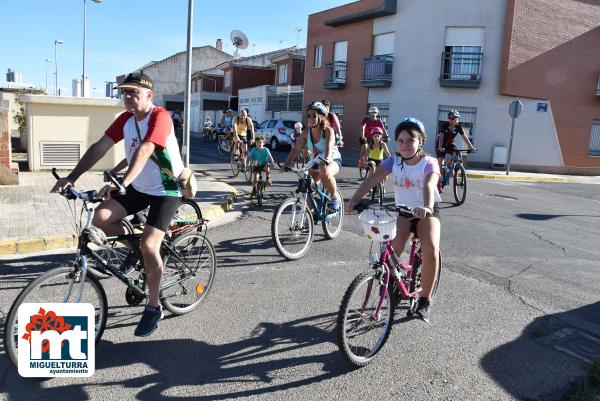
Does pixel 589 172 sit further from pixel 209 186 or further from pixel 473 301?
pixel 473 301

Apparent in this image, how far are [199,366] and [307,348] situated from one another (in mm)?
834

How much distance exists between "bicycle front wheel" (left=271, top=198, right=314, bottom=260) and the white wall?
1800cm

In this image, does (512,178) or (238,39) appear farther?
(238,39)

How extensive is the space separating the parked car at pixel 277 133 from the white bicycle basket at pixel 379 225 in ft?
73.0

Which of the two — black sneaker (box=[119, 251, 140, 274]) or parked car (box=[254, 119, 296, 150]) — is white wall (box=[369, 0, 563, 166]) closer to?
parked car (box=[254, 119, 296, 150])

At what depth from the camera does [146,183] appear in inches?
154

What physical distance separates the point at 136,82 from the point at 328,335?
2.49 metres

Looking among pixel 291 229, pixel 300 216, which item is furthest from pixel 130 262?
pixel 300 216

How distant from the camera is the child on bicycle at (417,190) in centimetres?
392

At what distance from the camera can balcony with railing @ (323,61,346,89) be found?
92.9ft

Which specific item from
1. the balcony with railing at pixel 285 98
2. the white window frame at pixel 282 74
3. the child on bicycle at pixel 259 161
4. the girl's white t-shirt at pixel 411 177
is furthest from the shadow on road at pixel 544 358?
the white window frame at pixel 282 74

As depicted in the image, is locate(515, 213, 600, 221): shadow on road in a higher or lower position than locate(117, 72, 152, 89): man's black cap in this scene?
lower

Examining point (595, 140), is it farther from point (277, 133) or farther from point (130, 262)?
point (130, 262)

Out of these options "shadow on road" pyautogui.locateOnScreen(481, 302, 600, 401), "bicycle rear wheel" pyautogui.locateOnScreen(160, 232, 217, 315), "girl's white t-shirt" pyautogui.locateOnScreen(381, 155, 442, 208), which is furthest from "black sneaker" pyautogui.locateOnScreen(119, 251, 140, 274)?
"shadow on road" pyautogui.locateOnScreen(481, 302, 600, 401)
